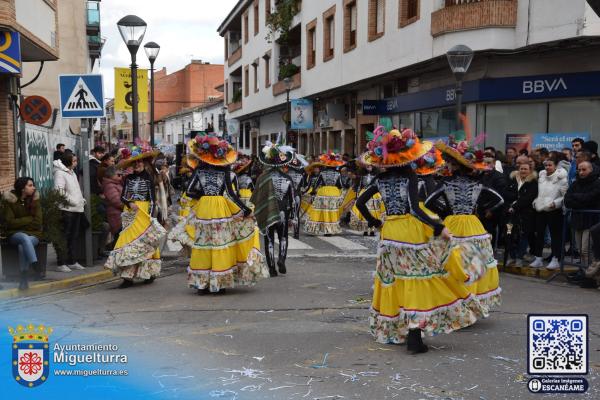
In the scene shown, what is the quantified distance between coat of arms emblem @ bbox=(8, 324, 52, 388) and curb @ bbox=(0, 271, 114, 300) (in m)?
4.51

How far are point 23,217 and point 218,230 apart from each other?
2820 mm

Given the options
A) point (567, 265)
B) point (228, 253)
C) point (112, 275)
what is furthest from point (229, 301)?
point (567, 265)

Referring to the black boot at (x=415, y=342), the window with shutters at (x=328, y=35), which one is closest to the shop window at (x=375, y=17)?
the window with shutters at (x=328, y=35)

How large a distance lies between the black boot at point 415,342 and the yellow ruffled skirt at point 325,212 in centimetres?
1028

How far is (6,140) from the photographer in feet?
51.4

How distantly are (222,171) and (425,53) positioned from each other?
462 inches

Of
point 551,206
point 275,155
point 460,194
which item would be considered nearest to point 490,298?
point 460,194

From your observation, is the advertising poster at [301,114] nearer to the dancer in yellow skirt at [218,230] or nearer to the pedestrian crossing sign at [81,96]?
the pedestrian crossing sign at [81,96]

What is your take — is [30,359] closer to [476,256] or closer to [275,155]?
[476,256]

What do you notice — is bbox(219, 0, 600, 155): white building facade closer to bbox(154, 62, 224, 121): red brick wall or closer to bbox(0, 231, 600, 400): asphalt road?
bbox(0, 231, 600, 400): asphalt road

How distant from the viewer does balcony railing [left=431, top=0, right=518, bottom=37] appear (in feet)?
55.9

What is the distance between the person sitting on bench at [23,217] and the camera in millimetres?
9336

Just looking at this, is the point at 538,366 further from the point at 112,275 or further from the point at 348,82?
the point at 348,82

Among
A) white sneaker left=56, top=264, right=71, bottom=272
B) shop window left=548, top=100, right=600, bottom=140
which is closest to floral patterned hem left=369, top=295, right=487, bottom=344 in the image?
white sneaker left=56, top=264, right=71, bottom=272
